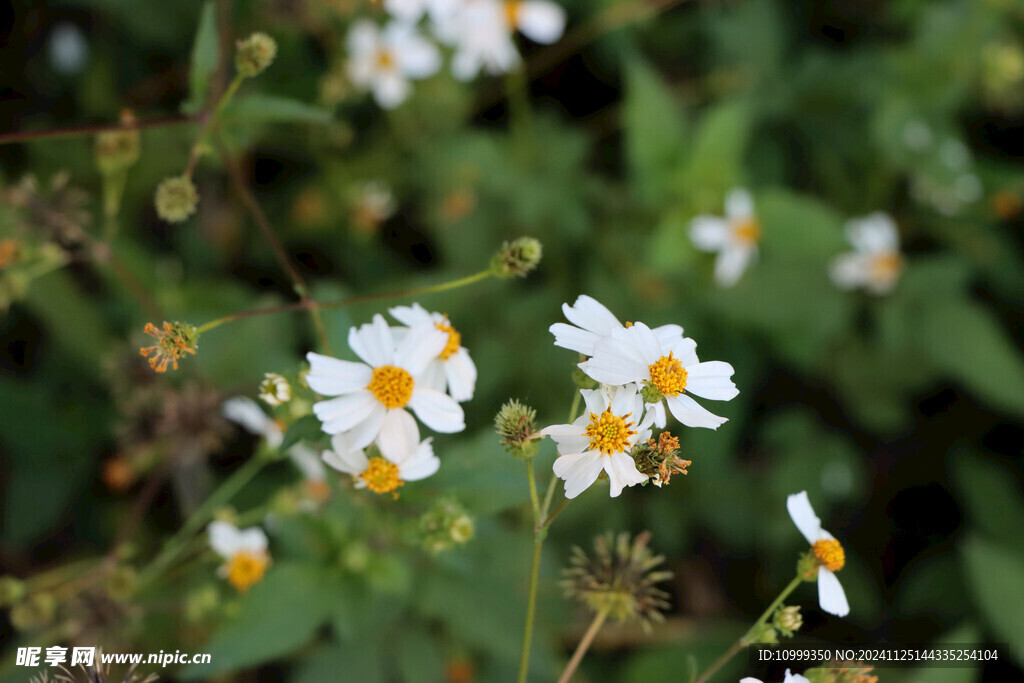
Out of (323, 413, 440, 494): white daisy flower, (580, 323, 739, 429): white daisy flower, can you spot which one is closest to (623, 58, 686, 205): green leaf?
(580, 323, 739, 429): white daisy flower

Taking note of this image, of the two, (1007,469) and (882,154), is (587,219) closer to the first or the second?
(882,154)

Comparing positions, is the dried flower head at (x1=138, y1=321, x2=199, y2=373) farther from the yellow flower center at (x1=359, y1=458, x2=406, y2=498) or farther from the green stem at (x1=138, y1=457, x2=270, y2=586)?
the green stem at (x1=138, y1=457, x2=270, y2=586)

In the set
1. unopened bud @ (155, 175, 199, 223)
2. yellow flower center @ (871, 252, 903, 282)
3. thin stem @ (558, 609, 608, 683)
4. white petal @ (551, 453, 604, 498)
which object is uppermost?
yellow flower center @ (871, 252, 903, 282)

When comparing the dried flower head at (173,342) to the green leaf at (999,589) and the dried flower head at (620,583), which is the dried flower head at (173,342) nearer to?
the dried flower head at (620,583)

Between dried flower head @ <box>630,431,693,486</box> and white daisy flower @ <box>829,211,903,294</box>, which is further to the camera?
white daisy flower @ <box>829,211,903,294</box>

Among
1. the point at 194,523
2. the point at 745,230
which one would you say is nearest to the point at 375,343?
the point at 194,523

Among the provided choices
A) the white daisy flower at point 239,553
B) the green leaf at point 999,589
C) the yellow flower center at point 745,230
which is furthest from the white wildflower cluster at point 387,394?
the green leaf at point 999,589
